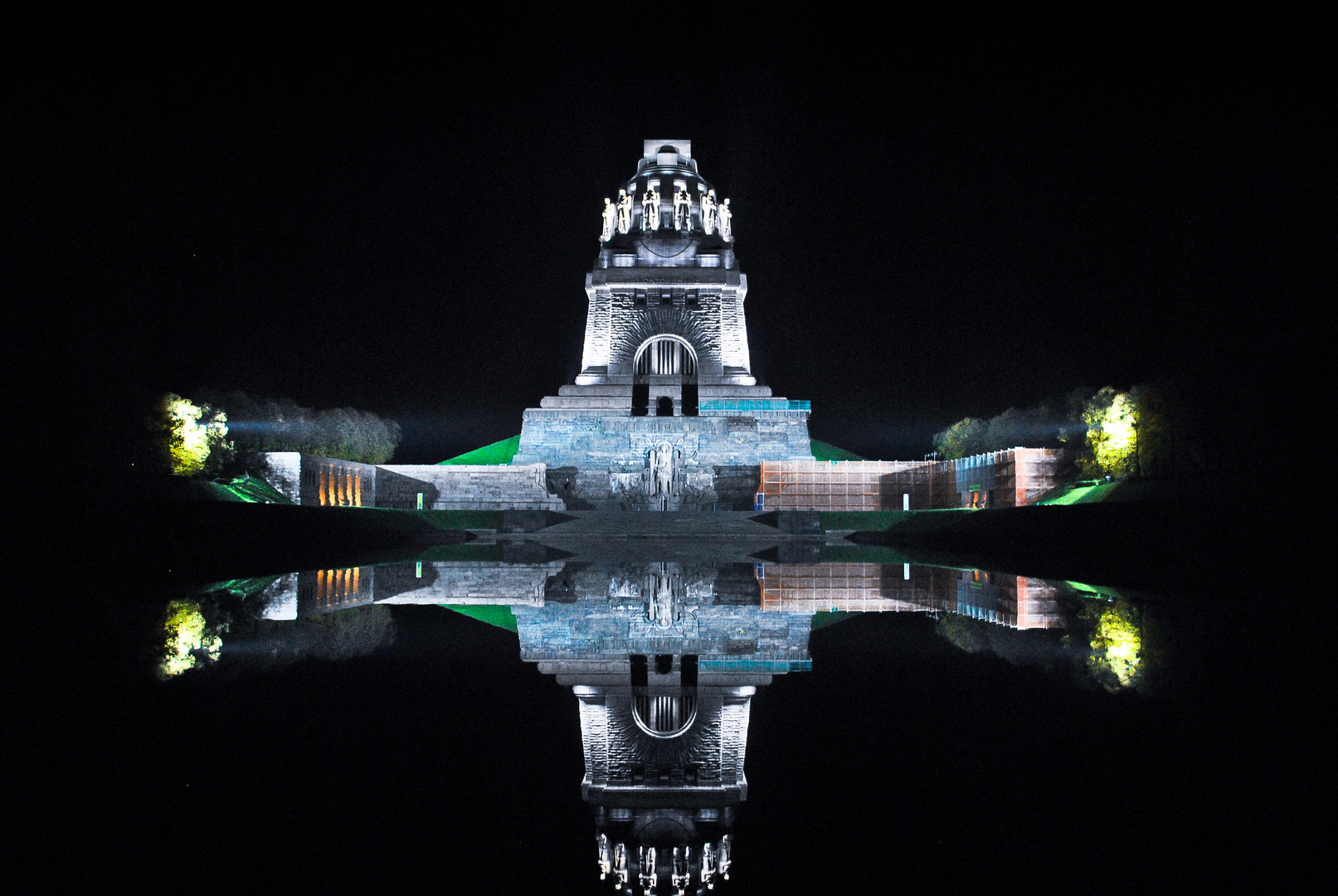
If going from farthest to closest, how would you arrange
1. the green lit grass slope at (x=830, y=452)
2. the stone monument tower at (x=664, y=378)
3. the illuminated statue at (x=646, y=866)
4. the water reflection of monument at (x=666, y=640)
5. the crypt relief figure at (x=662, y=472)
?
the green lit grass slope at (x=830, y=452) < the stone monument tower at (x=664, y=378) < the crypt relief figure at (x=662, y=472) < the water reflection of monument at (x=666, y=640) < the illuminated statue at (x=646, y=866)

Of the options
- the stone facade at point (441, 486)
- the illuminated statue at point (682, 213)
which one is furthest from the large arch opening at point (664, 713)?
the illuminated statue at point (682, 213)

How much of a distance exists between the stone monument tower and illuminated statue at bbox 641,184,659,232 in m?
0.06

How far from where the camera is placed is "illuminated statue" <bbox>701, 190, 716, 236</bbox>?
4981cm

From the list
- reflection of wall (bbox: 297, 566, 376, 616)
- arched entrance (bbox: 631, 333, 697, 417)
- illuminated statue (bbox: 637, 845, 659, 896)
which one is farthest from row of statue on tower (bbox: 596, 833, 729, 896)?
arched entrance (bbox: 631, 333, 697, 417)

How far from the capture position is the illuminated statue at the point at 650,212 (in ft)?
163

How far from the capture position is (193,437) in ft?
82.8

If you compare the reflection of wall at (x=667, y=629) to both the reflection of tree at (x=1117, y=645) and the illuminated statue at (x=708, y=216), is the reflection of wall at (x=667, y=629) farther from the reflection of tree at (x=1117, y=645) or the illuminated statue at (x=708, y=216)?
the illuminated statue at (x=708, y=216)

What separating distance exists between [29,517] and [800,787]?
11521mm

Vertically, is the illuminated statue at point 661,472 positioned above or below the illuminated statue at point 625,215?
below

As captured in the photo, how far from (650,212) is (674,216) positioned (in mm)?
1454

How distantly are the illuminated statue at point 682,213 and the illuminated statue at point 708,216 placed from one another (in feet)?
2.38

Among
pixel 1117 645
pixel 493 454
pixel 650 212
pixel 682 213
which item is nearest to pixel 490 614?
pixel 1117 645

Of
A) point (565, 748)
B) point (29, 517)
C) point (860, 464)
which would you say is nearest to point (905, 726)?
point (565, 748)

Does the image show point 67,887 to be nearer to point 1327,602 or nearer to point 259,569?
point 1327,602
